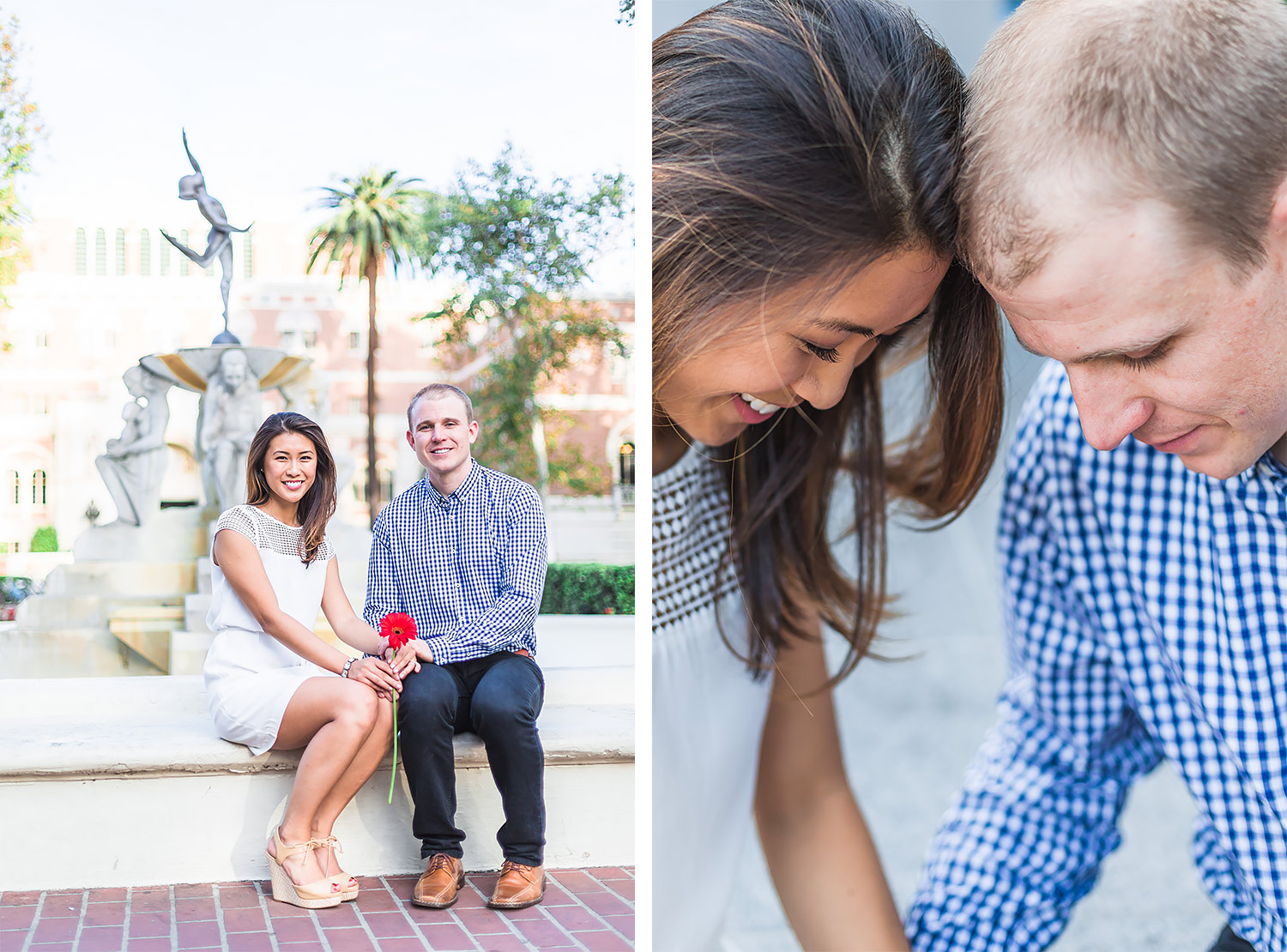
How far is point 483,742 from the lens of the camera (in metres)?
1.95

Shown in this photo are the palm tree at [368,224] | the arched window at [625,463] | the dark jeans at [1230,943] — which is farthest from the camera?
the arched window at [625,463]

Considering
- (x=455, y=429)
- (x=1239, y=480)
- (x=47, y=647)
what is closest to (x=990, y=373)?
(x=1239, y=480)

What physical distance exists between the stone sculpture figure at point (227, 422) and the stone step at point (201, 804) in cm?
158

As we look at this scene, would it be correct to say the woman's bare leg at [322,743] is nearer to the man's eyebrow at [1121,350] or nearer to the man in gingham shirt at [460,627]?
the man in gingham shirt at [460,627]

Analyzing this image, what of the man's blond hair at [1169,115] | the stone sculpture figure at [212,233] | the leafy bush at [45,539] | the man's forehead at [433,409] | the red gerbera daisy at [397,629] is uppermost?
the stone sculpture figure at [212,233]

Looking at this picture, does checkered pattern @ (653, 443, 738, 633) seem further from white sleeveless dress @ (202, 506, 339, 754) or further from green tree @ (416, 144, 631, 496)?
green tree @ (416, 144, 631, 496)

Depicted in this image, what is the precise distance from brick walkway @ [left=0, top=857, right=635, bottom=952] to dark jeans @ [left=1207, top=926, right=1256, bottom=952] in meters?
0.95

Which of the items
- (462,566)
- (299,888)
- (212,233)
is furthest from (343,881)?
(212,233)

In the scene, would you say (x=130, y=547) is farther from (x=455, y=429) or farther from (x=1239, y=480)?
(x=1239, y=480)

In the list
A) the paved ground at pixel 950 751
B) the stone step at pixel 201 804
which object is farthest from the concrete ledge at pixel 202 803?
the paved ground at pixel 950 751

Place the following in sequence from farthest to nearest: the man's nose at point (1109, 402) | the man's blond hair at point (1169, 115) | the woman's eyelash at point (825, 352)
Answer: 1. the woman's eyelash at point (825, 352)
2. the man's nose at point (1109, 402)
3. the man's blond hair at point (1169, 115)

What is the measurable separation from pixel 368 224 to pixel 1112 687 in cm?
448

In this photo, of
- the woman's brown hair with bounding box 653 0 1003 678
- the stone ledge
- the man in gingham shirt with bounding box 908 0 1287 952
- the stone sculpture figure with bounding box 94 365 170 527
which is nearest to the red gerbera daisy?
the stone ledge

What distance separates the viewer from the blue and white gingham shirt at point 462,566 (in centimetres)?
196
